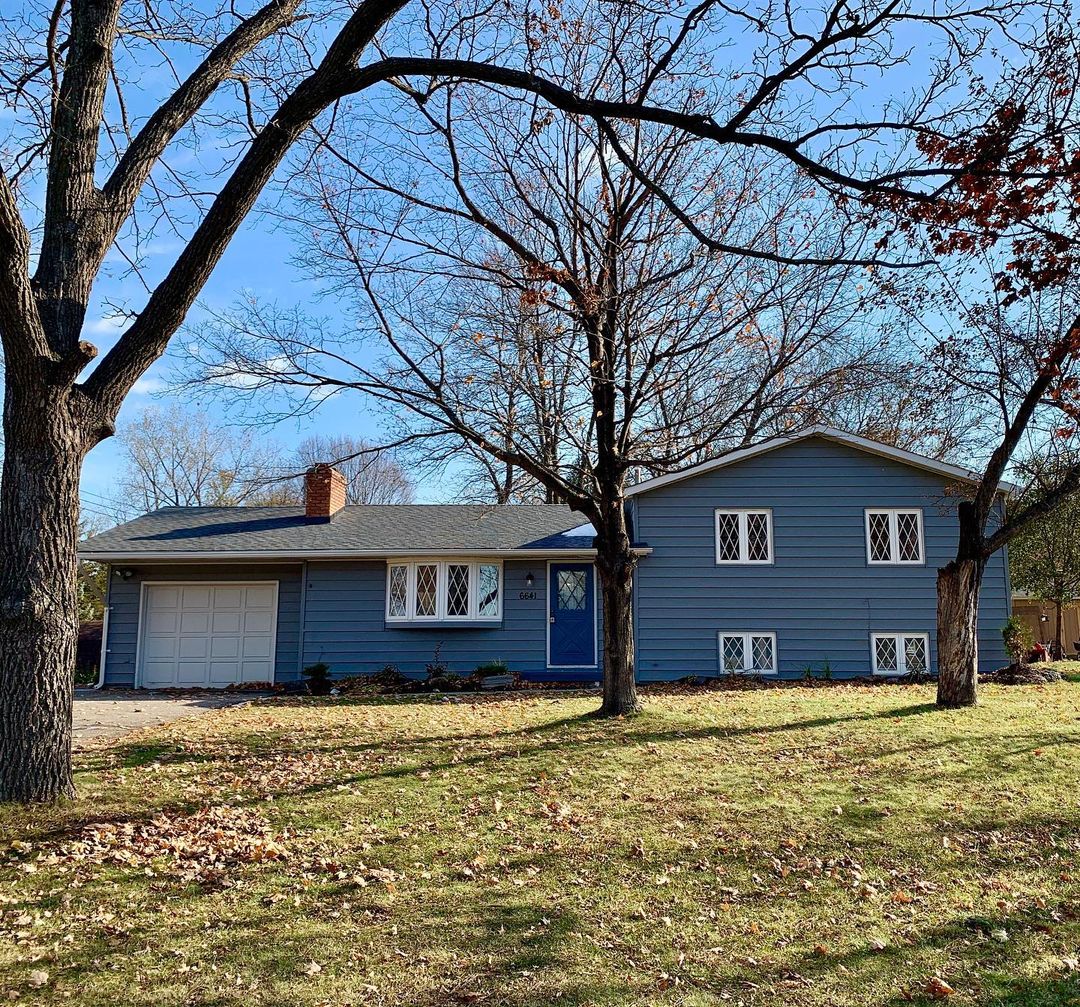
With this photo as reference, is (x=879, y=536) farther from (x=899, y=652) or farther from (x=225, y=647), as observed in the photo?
(x=225, y=647)

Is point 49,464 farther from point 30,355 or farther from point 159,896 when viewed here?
point 159,896

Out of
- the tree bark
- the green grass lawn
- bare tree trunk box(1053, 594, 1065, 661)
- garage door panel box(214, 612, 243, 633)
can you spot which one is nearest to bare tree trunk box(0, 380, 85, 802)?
the green grass lawn

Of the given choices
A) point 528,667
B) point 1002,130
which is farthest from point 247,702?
point 1002,130

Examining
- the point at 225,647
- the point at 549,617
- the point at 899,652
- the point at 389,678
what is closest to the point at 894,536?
the point at 899,652

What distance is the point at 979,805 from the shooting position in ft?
21.7

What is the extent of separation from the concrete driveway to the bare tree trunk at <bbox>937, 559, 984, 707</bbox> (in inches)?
391

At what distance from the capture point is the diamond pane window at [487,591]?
55.1ft

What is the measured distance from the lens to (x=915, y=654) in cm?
1631

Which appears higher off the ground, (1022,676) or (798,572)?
(798,572)

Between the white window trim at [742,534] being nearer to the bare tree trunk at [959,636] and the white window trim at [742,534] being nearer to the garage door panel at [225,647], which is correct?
the bare tree trunk at [959,636]

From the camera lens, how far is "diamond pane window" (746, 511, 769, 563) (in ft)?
A: 54.2

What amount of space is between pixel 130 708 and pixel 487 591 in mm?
6593

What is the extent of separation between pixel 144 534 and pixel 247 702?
575cm

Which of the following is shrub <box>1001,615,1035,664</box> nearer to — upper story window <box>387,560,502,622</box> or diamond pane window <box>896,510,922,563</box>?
diamond pane window <box>896,510,922,563</box>
